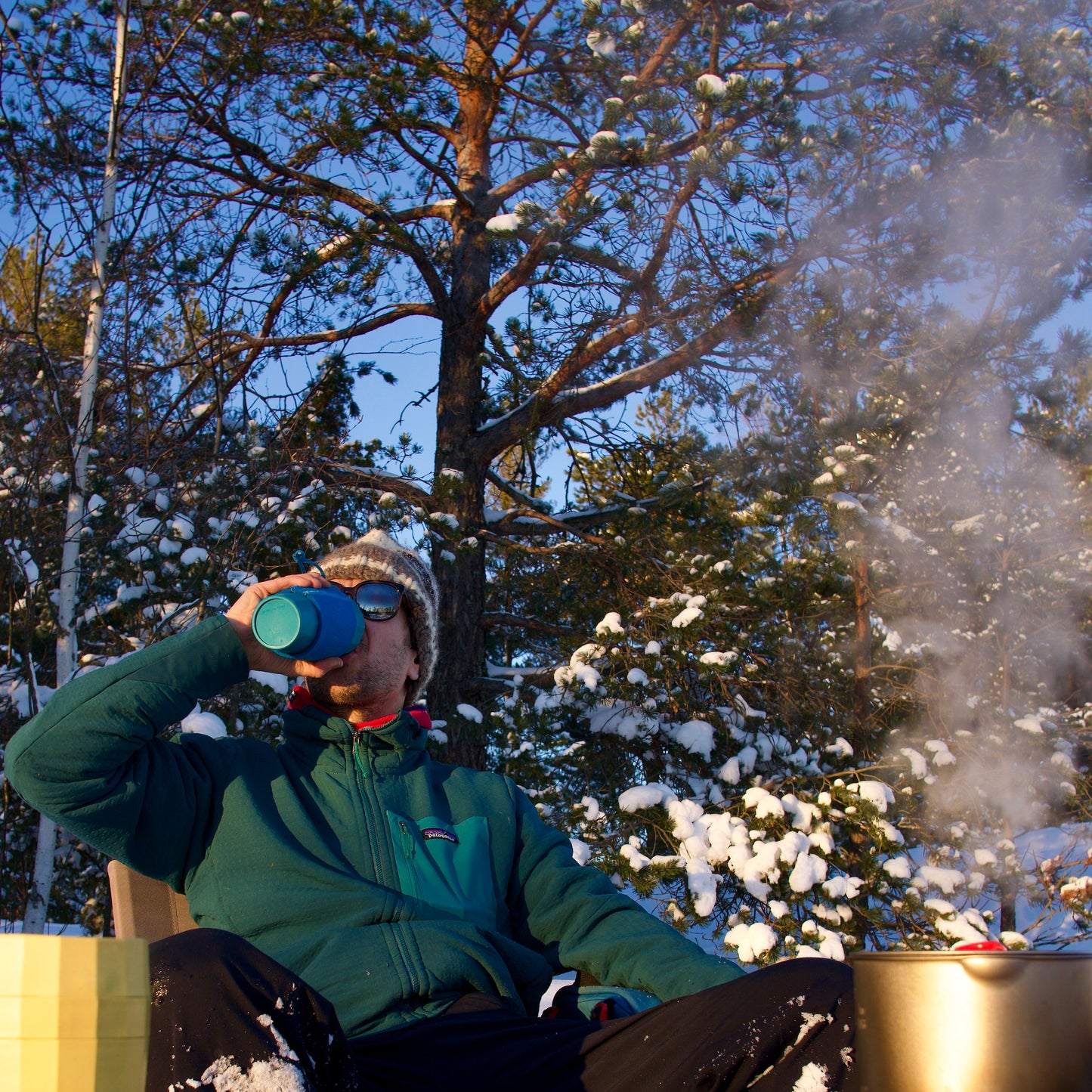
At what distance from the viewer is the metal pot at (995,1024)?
29.3 inches

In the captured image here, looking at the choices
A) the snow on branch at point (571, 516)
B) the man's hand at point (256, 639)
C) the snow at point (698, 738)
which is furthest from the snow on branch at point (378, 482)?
the man's hand at point (256, 639)

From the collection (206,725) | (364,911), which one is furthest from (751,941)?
(364,911)

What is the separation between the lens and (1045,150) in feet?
17.2

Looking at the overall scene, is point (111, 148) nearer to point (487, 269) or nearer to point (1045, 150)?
point (487, 269)

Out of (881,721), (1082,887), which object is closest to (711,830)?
(881,721)

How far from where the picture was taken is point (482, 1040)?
4.73 ft

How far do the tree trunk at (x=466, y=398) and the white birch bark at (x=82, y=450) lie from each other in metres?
1.96

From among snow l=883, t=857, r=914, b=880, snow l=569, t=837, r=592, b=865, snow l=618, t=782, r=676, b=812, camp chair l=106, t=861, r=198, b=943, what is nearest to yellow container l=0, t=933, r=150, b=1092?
camp chair l=106, t=861, r=198, b=943

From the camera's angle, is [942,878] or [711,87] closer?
[711,87]

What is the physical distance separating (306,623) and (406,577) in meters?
0.55

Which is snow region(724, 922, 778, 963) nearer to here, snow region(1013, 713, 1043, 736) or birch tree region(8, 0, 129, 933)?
birch tree region(8, 0, 129, 933)

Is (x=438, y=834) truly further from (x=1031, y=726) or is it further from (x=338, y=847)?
(x=1031, y=726)

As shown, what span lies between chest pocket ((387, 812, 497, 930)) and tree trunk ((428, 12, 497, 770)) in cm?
368

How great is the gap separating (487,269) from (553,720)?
315 cm
